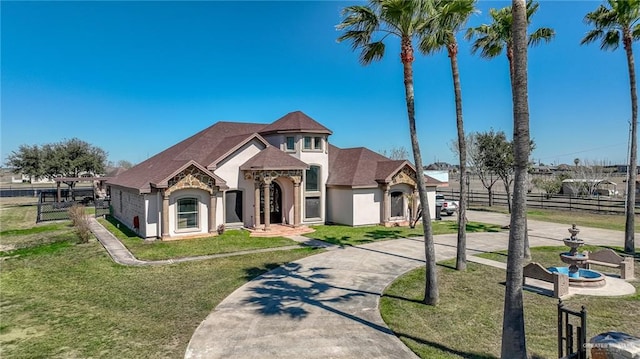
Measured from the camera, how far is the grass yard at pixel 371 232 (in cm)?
1994

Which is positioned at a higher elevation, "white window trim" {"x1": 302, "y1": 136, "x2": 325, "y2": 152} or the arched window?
"white window trim" {"x1": 302, "y1": 136, "x2": 325, "y2": 152}

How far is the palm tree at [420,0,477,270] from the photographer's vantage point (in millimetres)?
10844

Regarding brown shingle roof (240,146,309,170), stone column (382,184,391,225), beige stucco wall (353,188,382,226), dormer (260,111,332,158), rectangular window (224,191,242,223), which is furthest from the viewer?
stone column (382,184,391,225)

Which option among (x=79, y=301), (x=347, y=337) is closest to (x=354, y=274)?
(x=347, y=337)

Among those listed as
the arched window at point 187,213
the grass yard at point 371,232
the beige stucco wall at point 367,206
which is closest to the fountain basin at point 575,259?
the grass yard at point 371,232

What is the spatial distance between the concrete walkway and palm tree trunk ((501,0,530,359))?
1975 millimetres

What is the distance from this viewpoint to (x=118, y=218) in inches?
1084

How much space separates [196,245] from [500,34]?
54.5 ft

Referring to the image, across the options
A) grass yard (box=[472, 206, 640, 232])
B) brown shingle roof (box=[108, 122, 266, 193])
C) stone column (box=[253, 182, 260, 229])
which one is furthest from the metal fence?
brown shingle roof (box=[108, 122, 266, 193])

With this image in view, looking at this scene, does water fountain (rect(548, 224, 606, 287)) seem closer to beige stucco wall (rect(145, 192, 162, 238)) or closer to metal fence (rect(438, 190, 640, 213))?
beige stucco wall (rect(145, 192, 162, 238))

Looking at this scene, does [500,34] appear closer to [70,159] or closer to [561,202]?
[561,202]

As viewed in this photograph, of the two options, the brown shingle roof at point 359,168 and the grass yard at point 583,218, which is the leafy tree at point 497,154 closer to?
the grass yard at point 583,218

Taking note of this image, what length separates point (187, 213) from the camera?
20.7m

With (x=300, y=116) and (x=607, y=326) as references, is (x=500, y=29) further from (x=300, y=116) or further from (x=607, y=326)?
(x=300, y=116)
